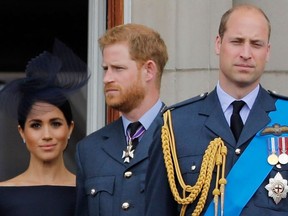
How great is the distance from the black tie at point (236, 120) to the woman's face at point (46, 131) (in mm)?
1196

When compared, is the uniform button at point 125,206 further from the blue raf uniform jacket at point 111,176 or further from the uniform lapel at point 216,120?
the uniform lapel at point 216,120

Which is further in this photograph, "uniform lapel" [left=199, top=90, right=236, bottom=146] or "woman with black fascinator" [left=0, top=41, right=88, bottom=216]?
"woman with black fascinator" [left=0, top=41, right=88, bottom=216]

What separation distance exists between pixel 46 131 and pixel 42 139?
0.04 metres

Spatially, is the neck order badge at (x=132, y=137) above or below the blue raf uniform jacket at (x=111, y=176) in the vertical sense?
above

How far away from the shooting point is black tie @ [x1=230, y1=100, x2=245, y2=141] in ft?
15.3

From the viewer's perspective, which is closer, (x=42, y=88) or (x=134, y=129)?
(x=134, y=129)

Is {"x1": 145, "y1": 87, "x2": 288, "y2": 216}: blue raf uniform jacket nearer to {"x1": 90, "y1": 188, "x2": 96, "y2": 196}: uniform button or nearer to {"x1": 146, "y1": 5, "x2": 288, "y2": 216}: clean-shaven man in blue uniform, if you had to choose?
{"x1": 146, "y1": 5, "x2": 288, "y2": 216}: clean-shaven man in blue uniform

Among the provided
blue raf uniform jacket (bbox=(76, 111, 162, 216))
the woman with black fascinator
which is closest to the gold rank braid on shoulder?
blue raf uniform jacket (bbox=(76, 111, 162, 216))

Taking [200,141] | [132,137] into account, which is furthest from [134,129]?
[200,141]

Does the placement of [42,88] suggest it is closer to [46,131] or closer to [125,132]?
[46,131]

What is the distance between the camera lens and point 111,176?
17.7 feet

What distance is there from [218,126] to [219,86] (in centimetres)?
16

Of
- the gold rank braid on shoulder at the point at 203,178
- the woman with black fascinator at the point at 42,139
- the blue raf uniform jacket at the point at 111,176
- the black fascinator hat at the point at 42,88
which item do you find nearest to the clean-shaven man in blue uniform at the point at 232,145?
the gold rank braid on shoulder at the point at 203,178

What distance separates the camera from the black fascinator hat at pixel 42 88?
18.7 feet
